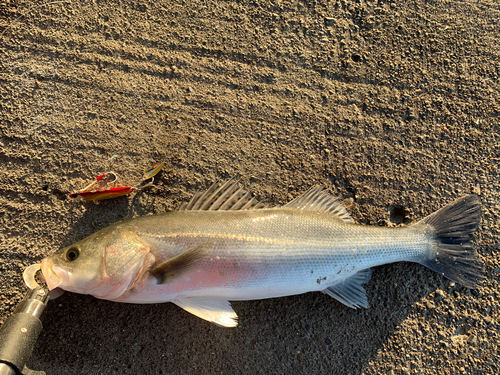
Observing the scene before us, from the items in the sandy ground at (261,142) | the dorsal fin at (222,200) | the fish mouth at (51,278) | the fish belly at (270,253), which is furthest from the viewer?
the sandy ground at (261,142)

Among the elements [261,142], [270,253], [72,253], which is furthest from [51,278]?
[261,142]

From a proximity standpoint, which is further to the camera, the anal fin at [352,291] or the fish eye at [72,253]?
the anal fin at [352,291]

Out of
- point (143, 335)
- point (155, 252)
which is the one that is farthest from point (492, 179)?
point (143, 335)

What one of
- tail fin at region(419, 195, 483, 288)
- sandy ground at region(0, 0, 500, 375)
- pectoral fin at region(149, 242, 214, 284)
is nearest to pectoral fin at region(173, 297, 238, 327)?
pectoral fin at region(149, 242, 214, 284)

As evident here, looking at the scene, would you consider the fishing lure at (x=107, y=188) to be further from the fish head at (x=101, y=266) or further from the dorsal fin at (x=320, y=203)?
the dorsal fin at (x=320, y=203)

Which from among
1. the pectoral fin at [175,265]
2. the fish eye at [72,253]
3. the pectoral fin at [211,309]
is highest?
the fish eye at [72,253]

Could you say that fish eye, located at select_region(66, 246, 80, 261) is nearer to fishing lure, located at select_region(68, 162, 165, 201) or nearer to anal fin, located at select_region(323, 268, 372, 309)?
fishing lure, located at select_region(68, 162, 165, 201)

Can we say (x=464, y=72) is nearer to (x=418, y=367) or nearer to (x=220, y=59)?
(x=220, y=59)

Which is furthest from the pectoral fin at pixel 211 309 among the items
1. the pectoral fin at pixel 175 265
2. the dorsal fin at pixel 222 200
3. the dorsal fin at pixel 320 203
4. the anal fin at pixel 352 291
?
the dorsal fin at pixel 320 203
